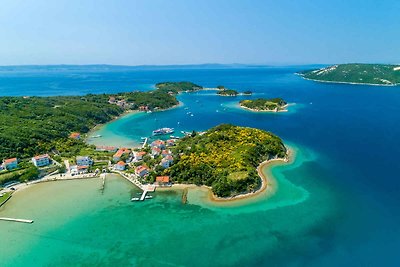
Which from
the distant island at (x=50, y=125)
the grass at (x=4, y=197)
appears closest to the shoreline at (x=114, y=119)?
the distant island at (x=50, y=125)

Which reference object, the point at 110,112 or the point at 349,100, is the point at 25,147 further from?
the point at 349,100

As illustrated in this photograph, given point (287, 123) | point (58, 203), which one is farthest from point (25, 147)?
point (287, 123)

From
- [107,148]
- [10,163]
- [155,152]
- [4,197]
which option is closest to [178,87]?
[107,148]

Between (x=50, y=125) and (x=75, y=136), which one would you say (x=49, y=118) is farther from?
(x=75, y=136)

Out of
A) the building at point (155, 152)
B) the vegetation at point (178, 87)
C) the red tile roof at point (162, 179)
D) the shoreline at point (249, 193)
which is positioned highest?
the vegetation at point (178, 87)

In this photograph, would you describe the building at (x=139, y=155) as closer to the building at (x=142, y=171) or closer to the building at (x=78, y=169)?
the building at (x=142, y=171)

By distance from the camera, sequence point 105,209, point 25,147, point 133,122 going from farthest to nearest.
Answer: point 133,122 < point 25,147 < point 105,209

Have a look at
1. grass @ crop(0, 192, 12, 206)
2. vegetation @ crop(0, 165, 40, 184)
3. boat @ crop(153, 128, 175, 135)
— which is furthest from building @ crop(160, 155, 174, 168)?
boat @ crop(153, 128, 175, 135)
